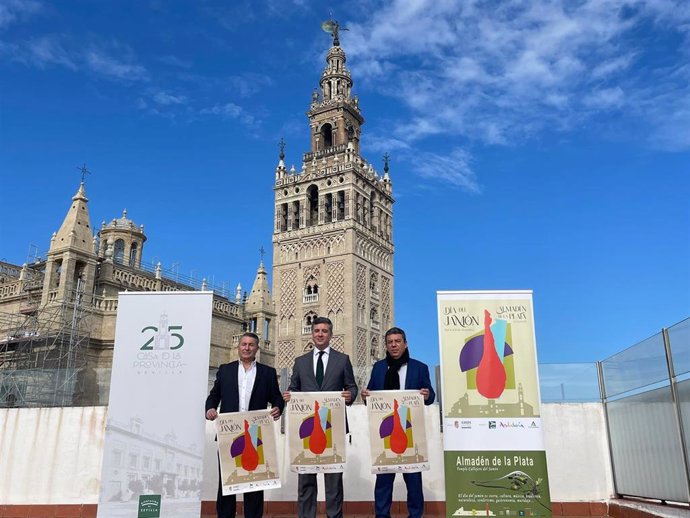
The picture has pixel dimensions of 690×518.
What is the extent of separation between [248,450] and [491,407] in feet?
9.43

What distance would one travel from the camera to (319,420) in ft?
22.7

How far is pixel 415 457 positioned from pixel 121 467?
344cm

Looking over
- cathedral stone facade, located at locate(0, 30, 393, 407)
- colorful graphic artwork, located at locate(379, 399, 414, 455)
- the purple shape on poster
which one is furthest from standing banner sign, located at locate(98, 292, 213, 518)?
cathedral stone facade, located at locate(0, 30, 393, 407)

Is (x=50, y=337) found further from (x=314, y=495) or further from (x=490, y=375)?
(x=490, y=375)

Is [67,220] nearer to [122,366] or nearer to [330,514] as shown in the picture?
[122,366]

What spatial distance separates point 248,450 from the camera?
22.7 feet

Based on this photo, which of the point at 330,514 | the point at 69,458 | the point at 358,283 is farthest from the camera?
the point at 358,283

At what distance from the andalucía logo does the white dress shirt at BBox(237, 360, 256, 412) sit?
4.64 ft

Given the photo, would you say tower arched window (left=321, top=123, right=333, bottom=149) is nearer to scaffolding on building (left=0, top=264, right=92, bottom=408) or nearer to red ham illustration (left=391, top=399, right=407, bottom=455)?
scaffolding on building (left=0, top=264, right=92, bottom=408)

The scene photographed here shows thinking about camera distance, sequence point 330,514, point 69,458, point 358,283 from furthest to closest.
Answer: point 358,283, point 69,458, point 330,514

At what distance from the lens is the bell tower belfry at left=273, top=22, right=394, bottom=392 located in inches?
1923

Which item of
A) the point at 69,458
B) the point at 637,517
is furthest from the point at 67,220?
the point at 637,517

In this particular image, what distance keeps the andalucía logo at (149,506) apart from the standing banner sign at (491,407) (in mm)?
3334

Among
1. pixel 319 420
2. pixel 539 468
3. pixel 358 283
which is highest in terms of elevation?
pixel 358 283
